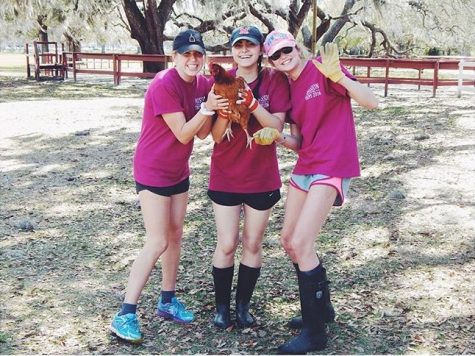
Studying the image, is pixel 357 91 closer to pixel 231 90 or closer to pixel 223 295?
pixel 231 90

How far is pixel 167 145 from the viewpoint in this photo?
9.39ft

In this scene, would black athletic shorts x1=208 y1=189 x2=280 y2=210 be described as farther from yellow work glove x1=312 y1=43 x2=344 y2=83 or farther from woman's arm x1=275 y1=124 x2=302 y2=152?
yellow work glove x1=312 y1=43 x2=344 y2=83

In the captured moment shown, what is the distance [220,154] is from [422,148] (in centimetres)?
489

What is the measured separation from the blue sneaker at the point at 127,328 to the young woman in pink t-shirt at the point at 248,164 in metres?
0.52

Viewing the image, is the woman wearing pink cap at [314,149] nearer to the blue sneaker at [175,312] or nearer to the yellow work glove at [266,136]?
the yellow work glove at [266,136]

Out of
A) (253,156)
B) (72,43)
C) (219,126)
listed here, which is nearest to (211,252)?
(253,156)

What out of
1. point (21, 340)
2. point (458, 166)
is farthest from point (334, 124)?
point (458, 166)

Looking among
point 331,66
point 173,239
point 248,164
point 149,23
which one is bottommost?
point 173,239

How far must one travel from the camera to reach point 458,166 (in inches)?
244

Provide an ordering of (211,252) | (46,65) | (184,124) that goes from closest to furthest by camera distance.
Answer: (184,124) < (211,252) < (46,65)

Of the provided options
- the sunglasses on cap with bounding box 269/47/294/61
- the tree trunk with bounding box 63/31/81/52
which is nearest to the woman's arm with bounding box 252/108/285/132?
the sunglasses on cap with bounding box 269/47/294/61

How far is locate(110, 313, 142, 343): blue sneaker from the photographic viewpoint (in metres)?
2.90

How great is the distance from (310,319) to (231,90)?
119 centimetres

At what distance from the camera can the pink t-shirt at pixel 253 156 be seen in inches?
113
